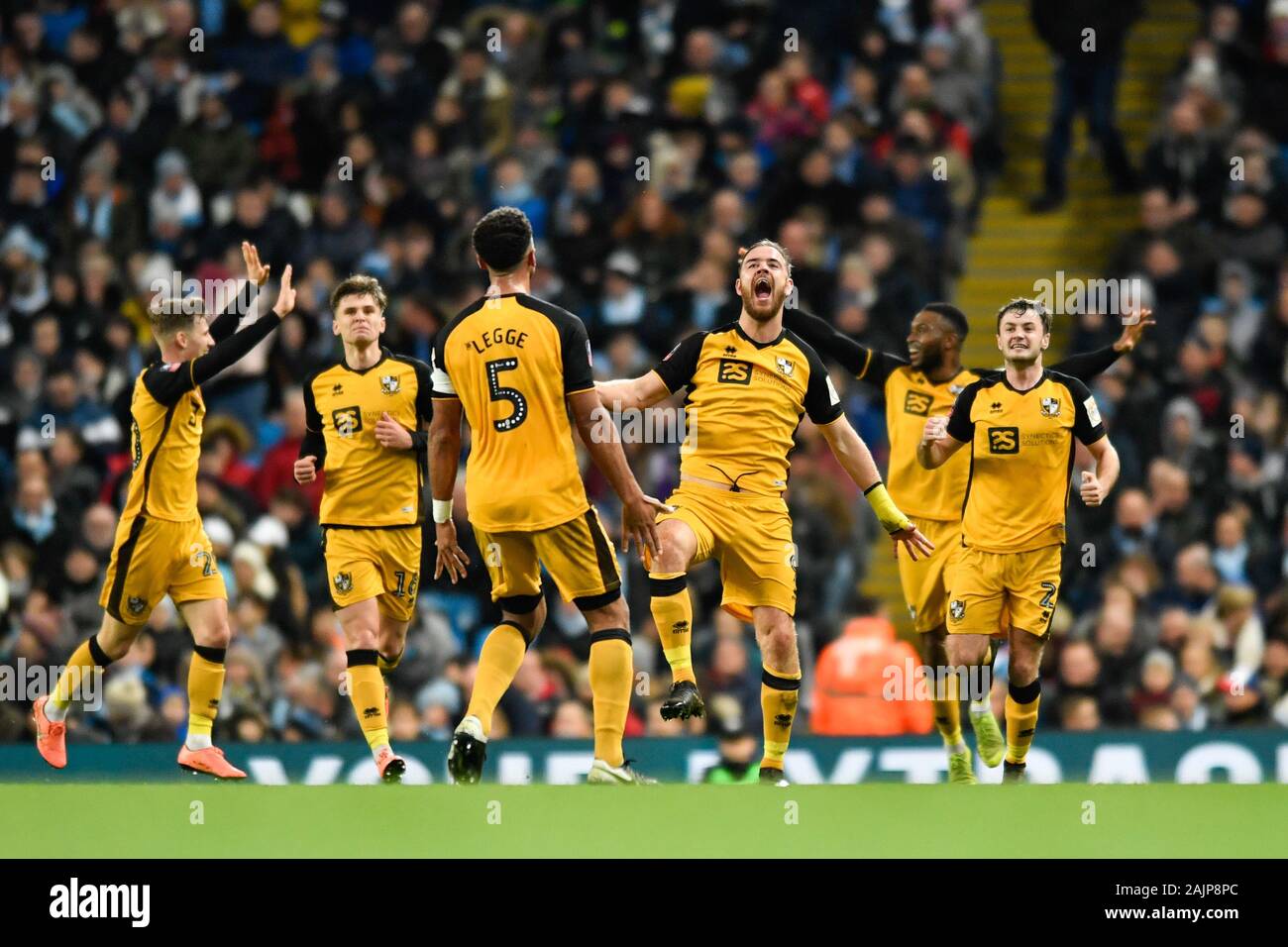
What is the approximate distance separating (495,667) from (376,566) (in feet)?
4.68

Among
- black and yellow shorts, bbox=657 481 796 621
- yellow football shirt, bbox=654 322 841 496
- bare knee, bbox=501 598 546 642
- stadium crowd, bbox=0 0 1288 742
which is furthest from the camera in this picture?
stadium crowd, bbox=0 0 1288 742

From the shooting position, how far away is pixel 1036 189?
19.7 metres

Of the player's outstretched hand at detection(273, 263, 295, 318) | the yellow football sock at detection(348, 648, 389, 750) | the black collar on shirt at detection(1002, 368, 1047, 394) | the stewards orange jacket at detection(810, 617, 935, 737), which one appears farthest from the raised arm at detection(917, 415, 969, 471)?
the player's outstretched hand at detection(273, 263, 295, 318)

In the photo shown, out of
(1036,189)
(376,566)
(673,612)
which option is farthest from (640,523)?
(1036,189)

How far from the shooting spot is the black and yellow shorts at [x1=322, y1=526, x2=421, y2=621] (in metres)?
11.2

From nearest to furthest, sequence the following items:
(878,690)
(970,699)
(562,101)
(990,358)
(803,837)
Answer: (803,837) → (970,699) → (878,690) → (990,358) → (562,101)

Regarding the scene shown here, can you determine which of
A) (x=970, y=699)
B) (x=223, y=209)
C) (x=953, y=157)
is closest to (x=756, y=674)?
(x=970, y=699)

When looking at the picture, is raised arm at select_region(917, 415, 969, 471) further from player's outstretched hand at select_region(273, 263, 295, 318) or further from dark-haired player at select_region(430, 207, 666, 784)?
player's outstretched hand at select_region(273, 263, 295, 318)

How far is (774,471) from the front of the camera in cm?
1109

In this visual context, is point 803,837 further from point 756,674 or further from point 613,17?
point 613,17

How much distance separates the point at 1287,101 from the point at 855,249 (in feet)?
14.1

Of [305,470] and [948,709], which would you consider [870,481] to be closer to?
[948,709]

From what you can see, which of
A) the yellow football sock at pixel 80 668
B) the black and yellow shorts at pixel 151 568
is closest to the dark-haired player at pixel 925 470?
the black and yellow shorts at pixel 151 568

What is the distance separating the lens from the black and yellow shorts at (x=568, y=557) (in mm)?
9992
